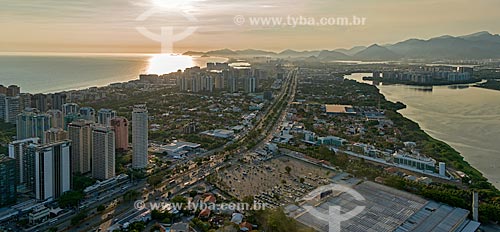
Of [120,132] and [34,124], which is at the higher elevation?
[34,124]

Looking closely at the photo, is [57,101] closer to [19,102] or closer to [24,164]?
[19,102]

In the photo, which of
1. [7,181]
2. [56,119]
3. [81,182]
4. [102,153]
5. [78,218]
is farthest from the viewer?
[56,119]

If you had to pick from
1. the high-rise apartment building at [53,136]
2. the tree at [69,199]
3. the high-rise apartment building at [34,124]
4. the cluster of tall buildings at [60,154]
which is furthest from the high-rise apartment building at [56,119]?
the tree at [69,199]

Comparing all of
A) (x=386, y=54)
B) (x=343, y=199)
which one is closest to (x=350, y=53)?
(x=386, y=54)

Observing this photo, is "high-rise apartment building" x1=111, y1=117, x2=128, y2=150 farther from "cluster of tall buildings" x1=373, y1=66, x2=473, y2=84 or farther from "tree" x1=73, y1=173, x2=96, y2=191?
"cluster of tall buildings" x1=373, y1=66, x2=473, y2=84

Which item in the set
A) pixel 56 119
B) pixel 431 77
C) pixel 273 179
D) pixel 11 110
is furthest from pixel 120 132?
pixel 431 77

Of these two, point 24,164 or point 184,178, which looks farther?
point 184,178

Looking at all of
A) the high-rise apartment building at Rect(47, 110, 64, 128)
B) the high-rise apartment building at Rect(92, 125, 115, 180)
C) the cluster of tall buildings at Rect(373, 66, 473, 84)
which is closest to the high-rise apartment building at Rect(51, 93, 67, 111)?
the high-rise apartment building at Rect(47, 110, 64, 128)

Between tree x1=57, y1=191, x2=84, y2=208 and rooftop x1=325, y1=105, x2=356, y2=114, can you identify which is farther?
rooftop x1=325, y1=105, x2=356, y2=114
